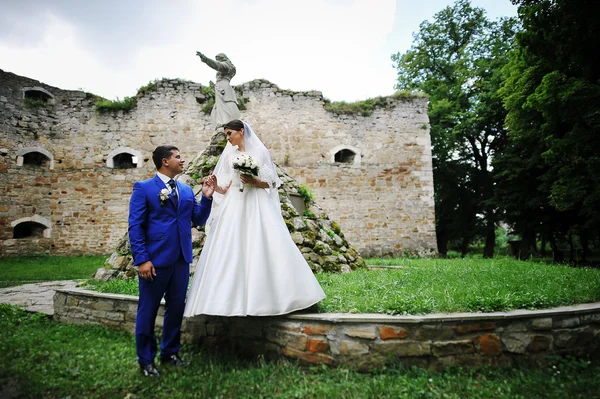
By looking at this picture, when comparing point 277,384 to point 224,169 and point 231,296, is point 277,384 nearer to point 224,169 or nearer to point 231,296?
point 231,296

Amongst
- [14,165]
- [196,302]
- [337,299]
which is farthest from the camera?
[14,165]

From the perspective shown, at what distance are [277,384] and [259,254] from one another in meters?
0.99

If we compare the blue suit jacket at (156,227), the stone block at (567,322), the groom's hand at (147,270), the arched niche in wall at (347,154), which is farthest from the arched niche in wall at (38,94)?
the stone block at (567,322)

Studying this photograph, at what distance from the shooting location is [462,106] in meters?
15.5

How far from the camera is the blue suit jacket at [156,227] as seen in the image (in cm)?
264

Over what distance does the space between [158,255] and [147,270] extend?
0.16 m

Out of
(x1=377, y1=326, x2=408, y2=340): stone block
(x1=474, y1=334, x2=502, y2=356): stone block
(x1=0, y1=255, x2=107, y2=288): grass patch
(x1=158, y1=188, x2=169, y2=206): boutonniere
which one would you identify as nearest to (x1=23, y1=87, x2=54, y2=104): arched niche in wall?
(x1=0, y1=255, x2=107, y2=288): grass patch

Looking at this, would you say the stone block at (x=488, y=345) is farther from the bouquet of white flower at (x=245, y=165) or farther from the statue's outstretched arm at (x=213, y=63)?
the statue's outstretched arm at (x=213, y=63)

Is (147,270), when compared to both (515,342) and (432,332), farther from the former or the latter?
(515,342)

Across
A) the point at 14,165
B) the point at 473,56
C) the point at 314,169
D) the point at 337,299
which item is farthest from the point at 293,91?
the point at 337,299

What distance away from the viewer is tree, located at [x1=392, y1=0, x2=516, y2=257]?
582 inches

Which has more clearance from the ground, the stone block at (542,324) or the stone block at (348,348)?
the stone block at (542,324)

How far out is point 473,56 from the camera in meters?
15.7

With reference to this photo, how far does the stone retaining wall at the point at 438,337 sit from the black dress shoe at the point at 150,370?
3.01 ft
